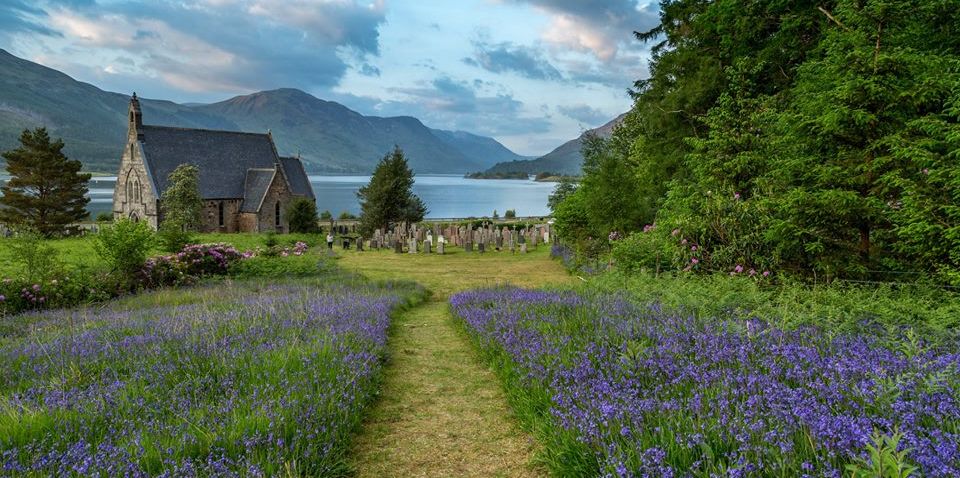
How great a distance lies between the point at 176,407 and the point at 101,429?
613mm

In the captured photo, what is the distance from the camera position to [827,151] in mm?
10203

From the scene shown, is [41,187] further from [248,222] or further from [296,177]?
[296,177]

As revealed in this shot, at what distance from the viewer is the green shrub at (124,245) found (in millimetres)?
13578

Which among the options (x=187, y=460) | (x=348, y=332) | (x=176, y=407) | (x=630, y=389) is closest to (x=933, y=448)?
(x=630, y=389)

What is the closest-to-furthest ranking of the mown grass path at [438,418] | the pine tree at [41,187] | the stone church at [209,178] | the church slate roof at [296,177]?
the mown grass path at [438,418] < the pine tree at [41,187] < the stone church at [209,178] < the church slate roof at [296,177]

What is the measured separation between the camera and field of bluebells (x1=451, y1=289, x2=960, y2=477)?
279 centimetres

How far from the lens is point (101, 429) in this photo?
3.80 metres

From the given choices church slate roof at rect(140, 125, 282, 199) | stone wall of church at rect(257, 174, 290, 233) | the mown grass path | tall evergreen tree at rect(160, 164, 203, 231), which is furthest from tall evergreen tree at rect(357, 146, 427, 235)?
the mown grass path

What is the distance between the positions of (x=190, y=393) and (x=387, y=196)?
33102 mm

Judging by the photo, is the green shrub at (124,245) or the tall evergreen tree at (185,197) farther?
the tall evergreen tree at (185,197)

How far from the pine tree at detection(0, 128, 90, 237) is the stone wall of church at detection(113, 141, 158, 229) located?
6463 millimetres

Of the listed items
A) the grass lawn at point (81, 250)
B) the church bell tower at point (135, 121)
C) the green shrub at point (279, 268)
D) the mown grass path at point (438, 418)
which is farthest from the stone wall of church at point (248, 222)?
the mown grass path at point (438, 418)

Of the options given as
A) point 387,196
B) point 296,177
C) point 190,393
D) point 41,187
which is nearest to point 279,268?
point 190,393

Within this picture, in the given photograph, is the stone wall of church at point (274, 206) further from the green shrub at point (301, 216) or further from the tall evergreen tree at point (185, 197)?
the green shrub at point (301, 216)
